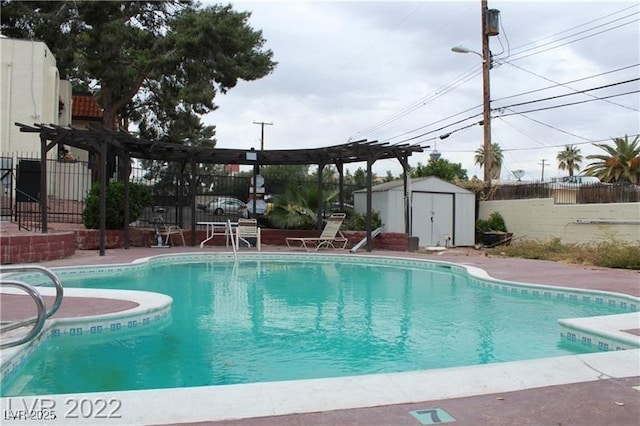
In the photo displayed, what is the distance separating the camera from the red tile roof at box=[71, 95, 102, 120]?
2414 cm

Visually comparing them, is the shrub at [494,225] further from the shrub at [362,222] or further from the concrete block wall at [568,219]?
the shrub at [362,222]

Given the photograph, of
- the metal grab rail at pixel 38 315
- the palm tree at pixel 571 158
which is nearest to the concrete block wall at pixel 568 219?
the metal grab rail at pixel 38 315

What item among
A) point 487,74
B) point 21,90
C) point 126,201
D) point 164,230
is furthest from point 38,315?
point 487,74

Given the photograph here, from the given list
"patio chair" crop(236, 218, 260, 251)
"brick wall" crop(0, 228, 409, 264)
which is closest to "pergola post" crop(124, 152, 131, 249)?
"brick wall" crop(0, 228, 409, 264)

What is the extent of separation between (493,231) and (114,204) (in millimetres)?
12669

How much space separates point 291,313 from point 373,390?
382 cm

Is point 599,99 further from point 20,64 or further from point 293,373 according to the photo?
point 20,64

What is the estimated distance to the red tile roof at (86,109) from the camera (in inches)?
950

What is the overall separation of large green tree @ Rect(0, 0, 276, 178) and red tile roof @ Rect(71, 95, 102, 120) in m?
2.71

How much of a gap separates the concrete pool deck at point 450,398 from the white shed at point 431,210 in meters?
12.6

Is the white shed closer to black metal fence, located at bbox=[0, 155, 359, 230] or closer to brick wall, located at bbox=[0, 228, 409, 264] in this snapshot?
brick wall, located at bbox=[0, 228, 409, 264]

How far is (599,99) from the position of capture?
1656 centimetres

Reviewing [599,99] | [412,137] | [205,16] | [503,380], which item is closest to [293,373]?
[503,380]

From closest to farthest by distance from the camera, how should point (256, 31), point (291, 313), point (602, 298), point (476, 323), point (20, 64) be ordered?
point (476, 323) → point (291, 313) → point (602, 298) → point (20, 64) → point (256, 31)
